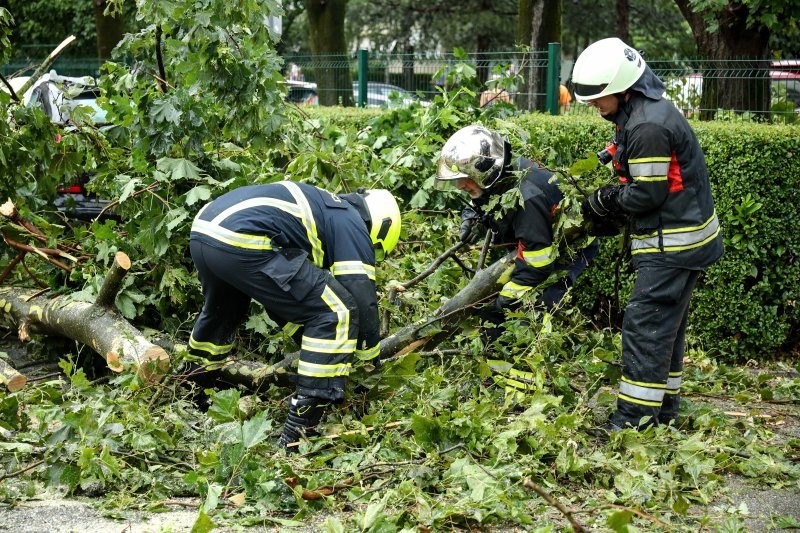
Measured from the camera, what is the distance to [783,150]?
624cm

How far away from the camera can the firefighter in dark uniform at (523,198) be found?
17.0 feet

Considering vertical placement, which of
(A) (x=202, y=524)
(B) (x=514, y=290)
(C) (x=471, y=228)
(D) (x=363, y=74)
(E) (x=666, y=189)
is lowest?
(A) (x=202, y=524)

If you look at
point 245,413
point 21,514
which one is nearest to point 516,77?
point 245,413

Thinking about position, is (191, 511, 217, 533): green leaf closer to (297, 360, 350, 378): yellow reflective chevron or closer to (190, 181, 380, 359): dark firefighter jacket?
(297, 360, 350, 378): yellow reflective chevron

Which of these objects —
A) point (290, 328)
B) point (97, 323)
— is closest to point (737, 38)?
point (290, 328)

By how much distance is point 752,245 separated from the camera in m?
6.24

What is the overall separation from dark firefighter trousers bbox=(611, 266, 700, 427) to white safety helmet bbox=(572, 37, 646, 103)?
3.16 feet

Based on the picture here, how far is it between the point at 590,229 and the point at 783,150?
73.1 inches

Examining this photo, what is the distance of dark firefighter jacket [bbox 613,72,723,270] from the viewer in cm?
457

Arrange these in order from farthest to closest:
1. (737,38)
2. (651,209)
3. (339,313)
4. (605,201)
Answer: (737,38), (605,201), (651,209), (339,313)

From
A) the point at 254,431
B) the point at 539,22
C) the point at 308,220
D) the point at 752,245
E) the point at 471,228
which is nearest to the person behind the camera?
the point at 254,431

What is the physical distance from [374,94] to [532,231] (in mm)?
7075

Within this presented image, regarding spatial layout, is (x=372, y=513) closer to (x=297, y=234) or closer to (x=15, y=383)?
(x=297, y=234)

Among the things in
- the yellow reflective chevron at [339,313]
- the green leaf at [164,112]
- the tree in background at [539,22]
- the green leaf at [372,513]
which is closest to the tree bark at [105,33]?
the tree in background at [539,22]
